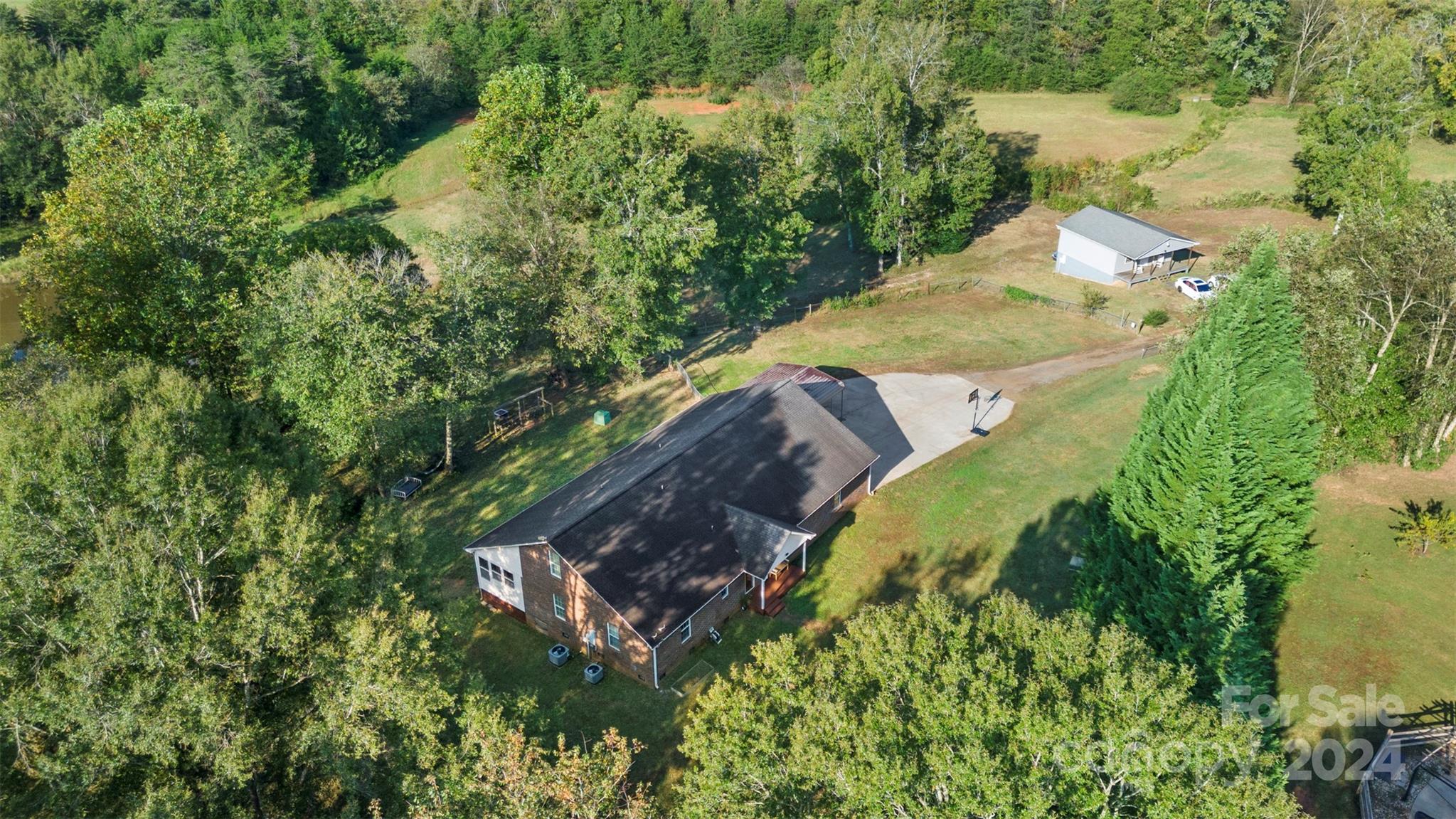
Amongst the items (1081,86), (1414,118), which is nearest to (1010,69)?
(1081,86)

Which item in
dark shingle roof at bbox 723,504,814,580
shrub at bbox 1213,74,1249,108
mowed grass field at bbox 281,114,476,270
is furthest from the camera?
shrub at bbox 1213,74,1249,108

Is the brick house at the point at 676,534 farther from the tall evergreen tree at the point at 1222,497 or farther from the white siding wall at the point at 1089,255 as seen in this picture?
the white siding wall at the point at 1089,255

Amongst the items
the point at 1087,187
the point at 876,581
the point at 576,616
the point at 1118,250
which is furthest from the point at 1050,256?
the point at 576,616

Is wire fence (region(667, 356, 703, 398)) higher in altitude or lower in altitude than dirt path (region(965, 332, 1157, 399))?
lower

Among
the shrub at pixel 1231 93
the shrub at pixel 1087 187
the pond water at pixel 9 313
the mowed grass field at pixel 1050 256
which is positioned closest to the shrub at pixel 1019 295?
the mowed grass field at pixel 1050 256

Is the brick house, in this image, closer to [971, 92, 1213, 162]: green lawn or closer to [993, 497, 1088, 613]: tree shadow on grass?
[993, 497, 1088, 613]: tree shadow on grass

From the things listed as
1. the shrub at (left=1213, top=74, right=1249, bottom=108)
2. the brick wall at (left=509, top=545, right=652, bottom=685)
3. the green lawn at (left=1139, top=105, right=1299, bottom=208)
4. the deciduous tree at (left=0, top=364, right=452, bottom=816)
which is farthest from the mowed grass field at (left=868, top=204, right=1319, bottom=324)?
the deciduous tree at (left=0, top=364, right=452, bottom=816)

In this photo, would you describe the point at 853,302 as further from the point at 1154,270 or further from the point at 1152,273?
the point at 1154,270
